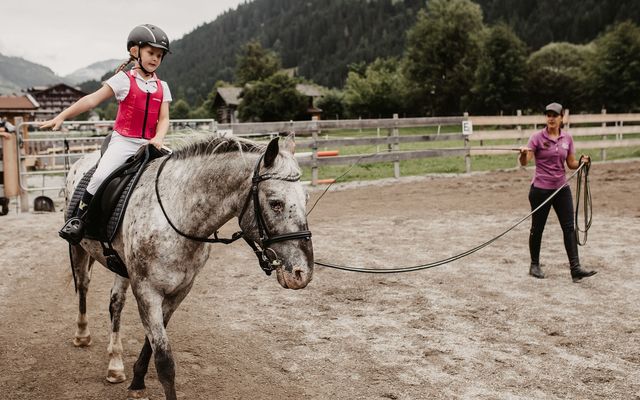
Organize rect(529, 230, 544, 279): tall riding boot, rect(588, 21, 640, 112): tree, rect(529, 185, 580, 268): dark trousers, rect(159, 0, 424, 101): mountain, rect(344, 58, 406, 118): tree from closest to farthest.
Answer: rect(529, 185, 580, 268): dark trousers < rect(529, 230, 544, 279): tall riding boot < rect(588, 21, 640, 112): tree < rect(344, 58, 406, 118): tree < rect(159, 0, 424, 101): mountain

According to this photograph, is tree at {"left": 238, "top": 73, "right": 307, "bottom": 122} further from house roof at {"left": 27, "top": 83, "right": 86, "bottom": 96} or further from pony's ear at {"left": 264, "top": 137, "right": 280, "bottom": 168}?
house roof at {"left": 27, "top": 83, "right": 86, "bottom": 96}

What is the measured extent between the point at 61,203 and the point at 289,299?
8585 millimetres

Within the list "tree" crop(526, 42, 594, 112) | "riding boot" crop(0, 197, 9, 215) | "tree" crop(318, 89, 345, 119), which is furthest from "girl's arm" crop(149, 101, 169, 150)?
"tree" crop(318, 89, 345, 119)

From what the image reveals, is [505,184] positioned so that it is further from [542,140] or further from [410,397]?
[410,397]

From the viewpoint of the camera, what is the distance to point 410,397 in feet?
10.9

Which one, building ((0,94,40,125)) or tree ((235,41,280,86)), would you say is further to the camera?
tree ((235,41,280,86))

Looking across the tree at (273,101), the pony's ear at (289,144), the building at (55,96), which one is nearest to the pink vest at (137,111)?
the pony's ear at (289,144)

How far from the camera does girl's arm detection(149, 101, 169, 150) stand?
11.0 feet

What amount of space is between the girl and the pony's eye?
1080 mm

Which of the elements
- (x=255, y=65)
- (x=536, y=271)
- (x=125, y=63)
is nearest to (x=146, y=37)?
(x=125, y=63)

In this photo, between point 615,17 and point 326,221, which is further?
point 615,17

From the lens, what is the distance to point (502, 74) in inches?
1829

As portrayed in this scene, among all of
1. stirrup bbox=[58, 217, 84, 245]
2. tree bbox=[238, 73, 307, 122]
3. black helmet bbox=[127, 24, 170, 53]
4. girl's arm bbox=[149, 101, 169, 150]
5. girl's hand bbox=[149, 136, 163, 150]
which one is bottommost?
stirrup bbox=[58, 217, 84, 245]

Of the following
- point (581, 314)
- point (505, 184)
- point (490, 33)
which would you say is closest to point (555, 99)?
point (490, 33)
